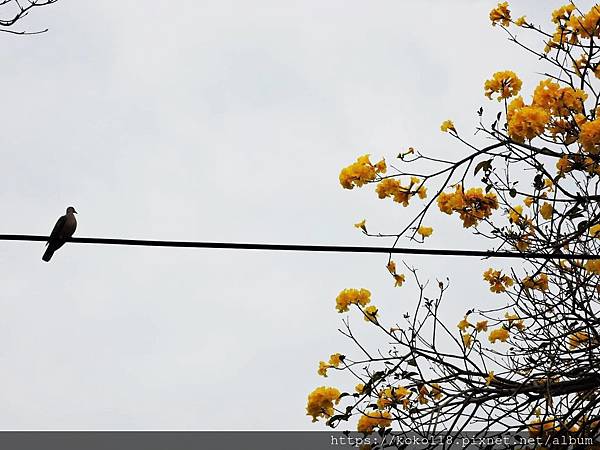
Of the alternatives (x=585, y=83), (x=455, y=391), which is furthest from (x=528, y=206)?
(x=455, y=391)

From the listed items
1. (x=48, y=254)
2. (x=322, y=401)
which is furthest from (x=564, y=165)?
(x=48, y=254)

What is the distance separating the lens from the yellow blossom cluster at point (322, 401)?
3928mm

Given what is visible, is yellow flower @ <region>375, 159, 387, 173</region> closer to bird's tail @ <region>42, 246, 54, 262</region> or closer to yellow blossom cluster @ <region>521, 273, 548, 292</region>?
yellow blossom cluster @ <region>521, 273, 548, 292</region>

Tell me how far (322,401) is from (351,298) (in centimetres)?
52

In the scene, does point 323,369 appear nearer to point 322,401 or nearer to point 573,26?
point 322,401

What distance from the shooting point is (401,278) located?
4445 millimetres

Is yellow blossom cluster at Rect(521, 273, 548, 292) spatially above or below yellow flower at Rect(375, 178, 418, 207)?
below

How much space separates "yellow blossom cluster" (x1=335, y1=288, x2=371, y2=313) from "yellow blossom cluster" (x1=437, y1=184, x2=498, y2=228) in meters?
0.56

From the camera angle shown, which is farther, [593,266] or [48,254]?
[48,254]

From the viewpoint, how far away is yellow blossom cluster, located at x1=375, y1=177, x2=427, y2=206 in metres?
4.14

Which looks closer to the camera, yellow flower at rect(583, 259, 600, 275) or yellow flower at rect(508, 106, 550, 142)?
yellow flower at rect(508, 106, 550, 142)

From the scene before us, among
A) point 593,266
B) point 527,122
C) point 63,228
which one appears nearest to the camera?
point 527,122

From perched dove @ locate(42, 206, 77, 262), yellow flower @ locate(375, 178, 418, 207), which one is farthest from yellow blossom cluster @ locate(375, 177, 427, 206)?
perched dove @ locate(42, 206, 77, 262)

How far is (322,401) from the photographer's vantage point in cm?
393
